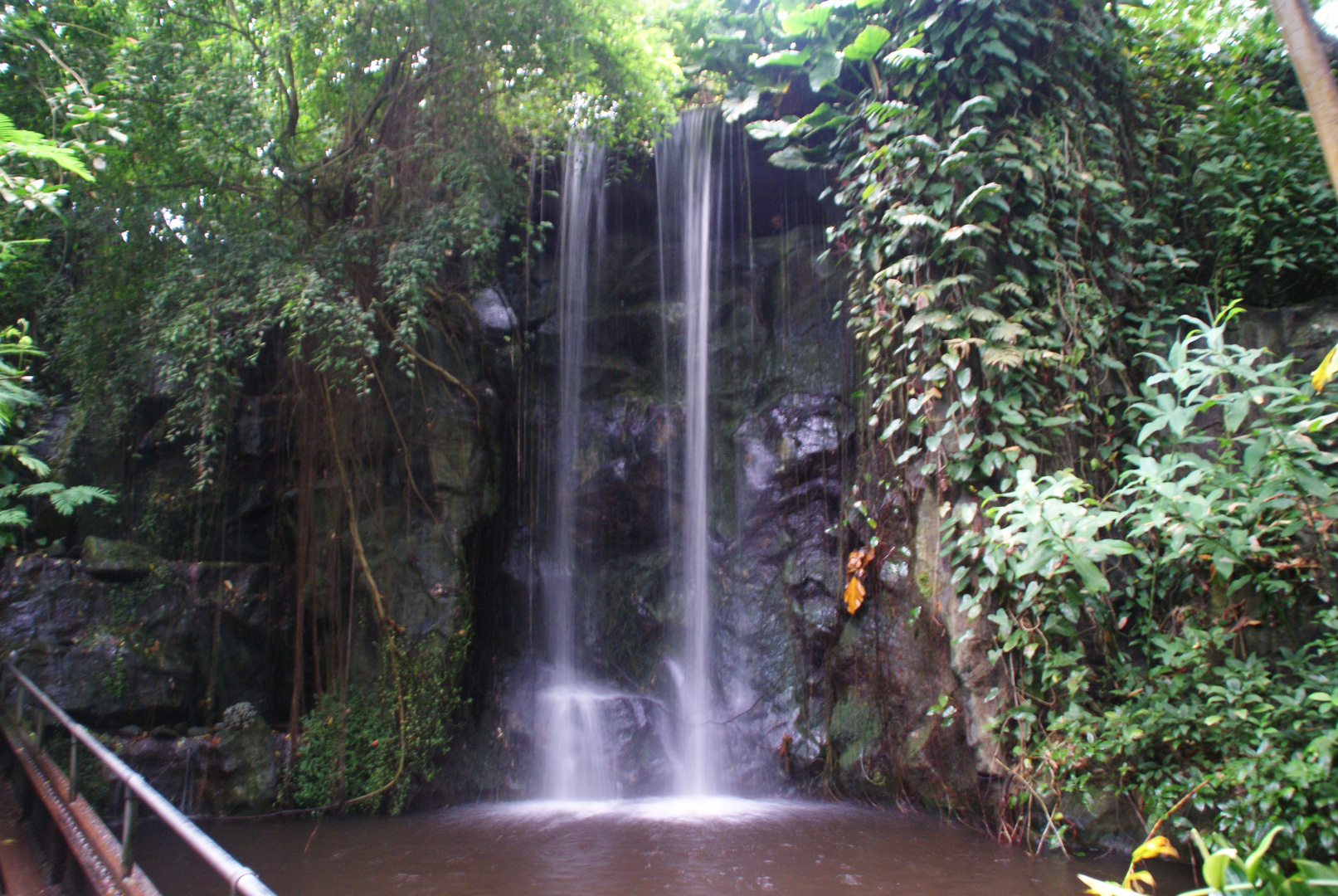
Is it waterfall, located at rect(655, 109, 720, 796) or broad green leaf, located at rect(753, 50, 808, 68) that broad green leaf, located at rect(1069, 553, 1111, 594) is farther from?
broad green leaf, located at rect(753, 50, 808, 68)

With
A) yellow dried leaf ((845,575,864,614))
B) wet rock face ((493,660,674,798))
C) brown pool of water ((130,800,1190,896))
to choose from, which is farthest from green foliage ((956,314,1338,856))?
wet rock face ((493,660,674,798))

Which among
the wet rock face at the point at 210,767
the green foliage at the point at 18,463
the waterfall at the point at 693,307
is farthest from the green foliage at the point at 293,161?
the wet rock face at the point at 210,767

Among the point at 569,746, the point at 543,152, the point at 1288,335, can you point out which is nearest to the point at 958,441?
the point at 1288,335

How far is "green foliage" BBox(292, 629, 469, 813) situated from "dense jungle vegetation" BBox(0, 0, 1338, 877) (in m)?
0.03

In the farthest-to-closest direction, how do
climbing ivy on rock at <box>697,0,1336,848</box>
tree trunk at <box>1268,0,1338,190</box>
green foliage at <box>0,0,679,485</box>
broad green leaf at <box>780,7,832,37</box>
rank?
broad green leaf at <box>780,7,832,37</box>, green foliage at <box>0,0,679,485</box>, climbing ivy on rock at <box>697,0,1336,848</box>, tree trunk at <box>1268,0,1338,190</box>

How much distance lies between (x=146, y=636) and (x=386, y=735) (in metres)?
2.25

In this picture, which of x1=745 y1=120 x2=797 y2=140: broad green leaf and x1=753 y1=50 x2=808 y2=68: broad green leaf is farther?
x1=745 y1=120 x2=797 y2=140: broad green leaf

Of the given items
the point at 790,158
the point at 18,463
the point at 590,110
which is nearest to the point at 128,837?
the point at 590,110

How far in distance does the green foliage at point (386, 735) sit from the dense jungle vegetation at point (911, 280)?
0.11ft

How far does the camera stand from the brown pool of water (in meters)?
4.38

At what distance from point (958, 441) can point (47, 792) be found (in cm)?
530

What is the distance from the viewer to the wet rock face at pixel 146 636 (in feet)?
21.1

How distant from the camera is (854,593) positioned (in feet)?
20.0

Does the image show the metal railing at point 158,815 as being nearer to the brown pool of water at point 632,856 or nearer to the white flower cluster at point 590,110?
Answer: the brown pool of water at point 632,856
